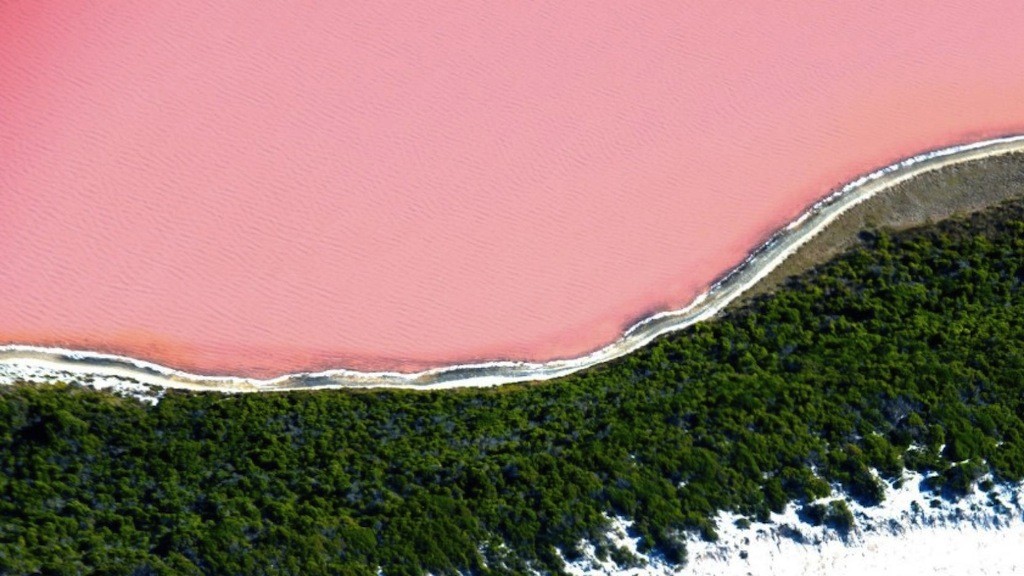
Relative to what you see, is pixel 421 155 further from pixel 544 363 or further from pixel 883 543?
pixel 883 543

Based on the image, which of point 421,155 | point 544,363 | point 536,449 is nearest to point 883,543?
point 536,449

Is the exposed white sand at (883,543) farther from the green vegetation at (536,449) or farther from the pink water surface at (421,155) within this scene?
the pink water surface at (421,155)

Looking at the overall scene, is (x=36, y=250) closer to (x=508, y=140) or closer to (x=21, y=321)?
(x=21, y=321)

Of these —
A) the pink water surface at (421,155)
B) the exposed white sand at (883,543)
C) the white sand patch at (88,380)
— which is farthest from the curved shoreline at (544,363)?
the exposed white sand at (883,543)

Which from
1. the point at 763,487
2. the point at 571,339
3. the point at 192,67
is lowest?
the point at 763,487

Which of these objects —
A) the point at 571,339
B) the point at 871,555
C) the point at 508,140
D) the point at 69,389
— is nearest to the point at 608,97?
the point at 508,140

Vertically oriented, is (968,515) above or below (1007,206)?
below

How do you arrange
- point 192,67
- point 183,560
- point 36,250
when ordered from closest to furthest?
point 183,560 → point 36,250 → point 192,67
